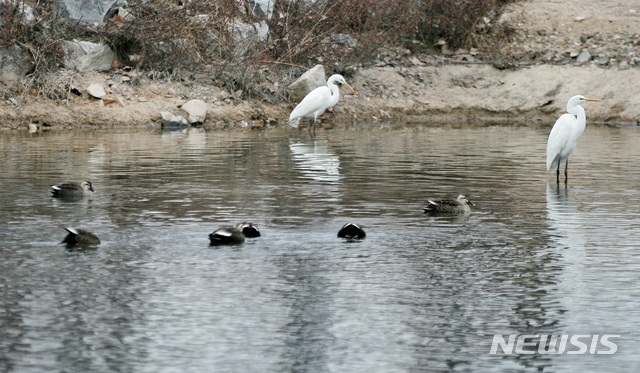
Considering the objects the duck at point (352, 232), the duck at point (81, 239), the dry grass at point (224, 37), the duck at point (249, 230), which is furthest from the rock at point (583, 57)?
the duck at point (81, 239)

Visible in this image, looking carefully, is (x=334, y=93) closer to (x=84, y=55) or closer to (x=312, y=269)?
(x=84, y=55)

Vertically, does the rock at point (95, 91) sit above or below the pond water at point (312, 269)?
above

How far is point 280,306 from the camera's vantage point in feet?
33.1

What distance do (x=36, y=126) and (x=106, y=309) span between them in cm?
1956

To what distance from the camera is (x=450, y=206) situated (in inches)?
578

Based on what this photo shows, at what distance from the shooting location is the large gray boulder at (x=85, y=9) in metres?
31.3

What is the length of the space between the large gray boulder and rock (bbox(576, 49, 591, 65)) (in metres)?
13.6

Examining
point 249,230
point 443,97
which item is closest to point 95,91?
point 443,97

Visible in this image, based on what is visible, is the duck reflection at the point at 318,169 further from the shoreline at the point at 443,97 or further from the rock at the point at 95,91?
the rock at the point at 95,91

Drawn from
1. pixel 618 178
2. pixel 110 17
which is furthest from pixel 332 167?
pixel 110 17

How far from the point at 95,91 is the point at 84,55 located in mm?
1392

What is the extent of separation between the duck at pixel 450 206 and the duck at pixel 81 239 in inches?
167

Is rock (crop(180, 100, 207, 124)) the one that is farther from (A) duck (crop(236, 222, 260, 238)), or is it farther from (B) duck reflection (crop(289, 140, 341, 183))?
(A) duck (crop(236, 222, 260, 238))

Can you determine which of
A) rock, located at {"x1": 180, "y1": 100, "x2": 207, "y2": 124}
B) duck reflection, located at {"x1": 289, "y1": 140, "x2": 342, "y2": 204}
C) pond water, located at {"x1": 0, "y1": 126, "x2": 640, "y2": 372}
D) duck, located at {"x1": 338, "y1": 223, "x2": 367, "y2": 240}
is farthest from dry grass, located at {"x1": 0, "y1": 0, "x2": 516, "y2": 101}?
duck, located at {"x1": 338, "y1": 223, "x2": 367, "y2": 240}
